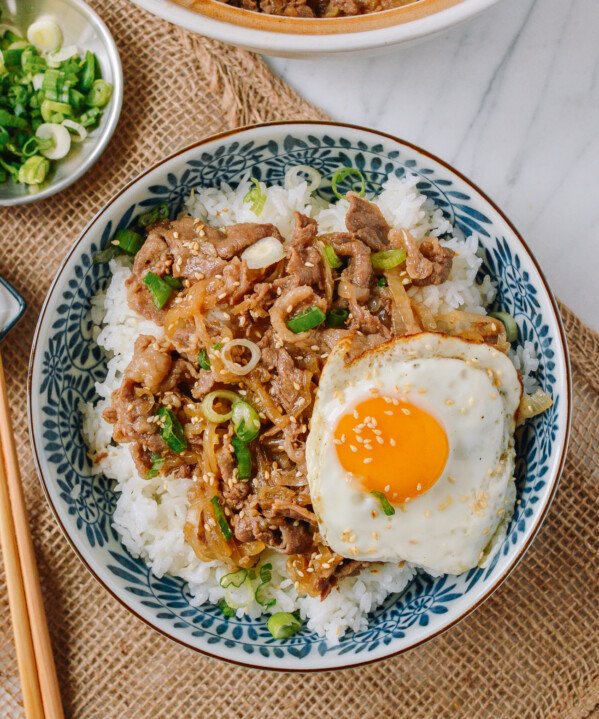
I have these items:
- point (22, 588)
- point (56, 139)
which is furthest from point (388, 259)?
point (22, 588)

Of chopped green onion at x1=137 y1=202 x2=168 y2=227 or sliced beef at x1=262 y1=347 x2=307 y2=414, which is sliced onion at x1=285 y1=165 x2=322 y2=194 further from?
sliced beef at x1=262 y1=347 x2=307 y2=414

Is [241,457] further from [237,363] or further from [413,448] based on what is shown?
[413,448]

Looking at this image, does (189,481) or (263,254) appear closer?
(263,254)

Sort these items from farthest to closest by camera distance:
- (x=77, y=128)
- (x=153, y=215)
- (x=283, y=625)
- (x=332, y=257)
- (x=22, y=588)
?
(x=77, y=128), (x=22, y=588), (x=153, y=215), (x=283, y=625), (x=332, y=257)

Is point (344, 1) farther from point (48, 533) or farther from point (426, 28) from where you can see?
point (48, 533)

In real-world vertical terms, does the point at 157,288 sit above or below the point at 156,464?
above

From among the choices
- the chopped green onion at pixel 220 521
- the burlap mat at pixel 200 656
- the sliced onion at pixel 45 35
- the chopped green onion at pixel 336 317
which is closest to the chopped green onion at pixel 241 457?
the chopped green onion at pixel 220 521

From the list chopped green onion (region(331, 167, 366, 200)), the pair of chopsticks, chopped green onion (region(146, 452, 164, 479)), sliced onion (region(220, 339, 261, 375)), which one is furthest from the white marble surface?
the pair of chopsticks

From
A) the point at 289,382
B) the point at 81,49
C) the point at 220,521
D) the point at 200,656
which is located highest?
the point at 81,49
